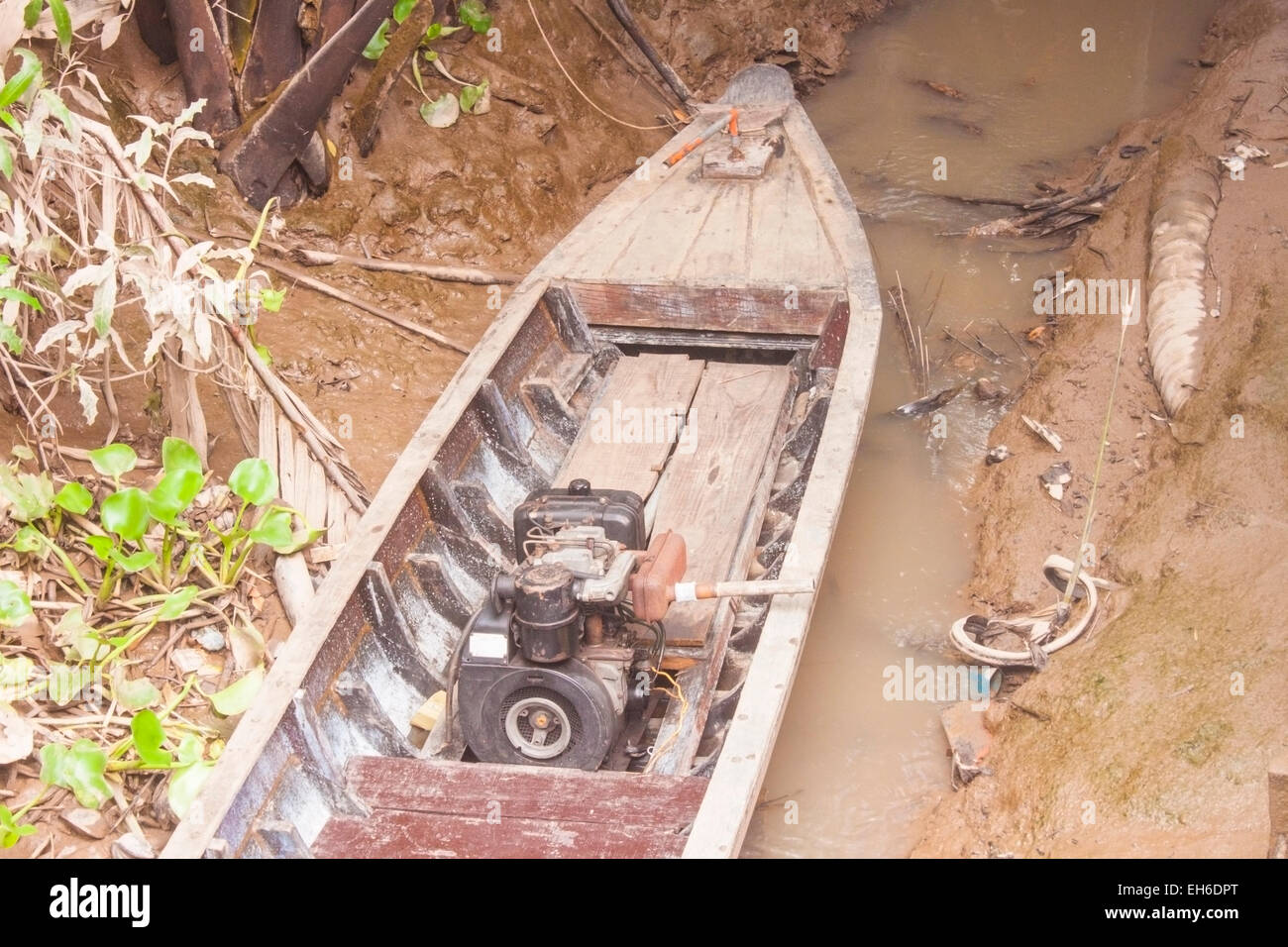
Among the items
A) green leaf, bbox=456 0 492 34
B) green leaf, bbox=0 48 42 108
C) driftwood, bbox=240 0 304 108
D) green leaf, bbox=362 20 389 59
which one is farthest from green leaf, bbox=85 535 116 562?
green leaf, bbox=456 0 492 34

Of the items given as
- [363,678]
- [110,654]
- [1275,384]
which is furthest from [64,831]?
[1275,384]

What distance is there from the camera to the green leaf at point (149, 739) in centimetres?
388

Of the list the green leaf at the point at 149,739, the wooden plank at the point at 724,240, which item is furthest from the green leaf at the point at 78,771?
the wooden plank at the point at 724,240

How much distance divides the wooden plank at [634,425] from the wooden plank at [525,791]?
1.49m

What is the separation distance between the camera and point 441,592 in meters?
4.48

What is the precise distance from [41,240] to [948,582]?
13.0 ft

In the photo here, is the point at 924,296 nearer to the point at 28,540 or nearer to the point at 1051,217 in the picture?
the point at 1051,217

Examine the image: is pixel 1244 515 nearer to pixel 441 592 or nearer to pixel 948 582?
pixel 948 582

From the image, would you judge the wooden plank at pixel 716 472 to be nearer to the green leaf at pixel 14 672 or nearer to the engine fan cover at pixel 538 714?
the engine fan cover at pixel 538 714

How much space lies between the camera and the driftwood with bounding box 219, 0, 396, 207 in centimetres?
660

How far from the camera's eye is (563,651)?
3643 mm

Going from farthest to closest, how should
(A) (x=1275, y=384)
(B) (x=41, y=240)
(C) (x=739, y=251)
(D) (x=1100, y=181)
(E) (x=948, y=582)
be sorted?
(D) (x=1100, y=181)
(C) (x=739, y=251)
(E) (x=948, y=582)
(A) (x=1275, y=384)
(B) (x=41, y=240)

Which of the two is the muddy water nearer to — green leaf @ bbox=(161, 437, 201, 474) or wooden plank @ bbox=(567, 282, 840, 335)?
wooden plank @ bbox=(567, 282, 840, 335)
